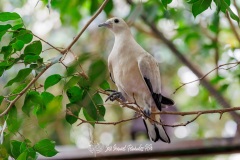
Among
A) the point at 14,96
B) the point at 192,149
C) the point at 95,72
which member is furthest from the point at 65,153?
the point at 95,72

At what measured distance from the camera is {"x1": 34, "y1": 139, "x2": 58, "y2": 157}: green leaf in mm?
772

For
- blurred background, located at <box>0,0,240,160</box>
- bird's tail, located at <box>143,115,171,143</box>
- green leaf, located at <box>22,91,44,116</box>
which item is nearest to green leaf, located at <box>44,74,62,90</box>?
green leaf, located at <box>22,91,44,116</box>

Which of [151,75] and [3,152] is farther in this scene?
[151,75]

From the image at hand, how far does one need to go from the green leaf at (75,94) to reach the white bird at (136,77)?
0.54ft

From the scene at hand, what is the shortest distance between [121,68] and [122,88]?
1.8 inches

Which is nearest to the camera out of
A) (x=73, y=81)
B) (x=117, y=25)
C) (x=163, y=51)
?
(x=73, y=81)

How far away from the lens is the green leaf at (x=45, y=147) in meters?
0.77

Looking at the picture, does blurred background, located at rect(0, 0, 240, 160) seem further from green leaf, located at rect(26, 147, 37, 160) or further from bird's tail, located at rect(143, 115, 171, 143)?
green leaf, located at rect(26, 147, 37, 160)

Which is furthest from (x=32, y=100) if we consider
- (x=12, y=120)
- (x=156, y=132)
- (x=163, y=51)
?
(x=163, y=51)

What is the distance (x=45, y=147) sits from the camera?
2.55 feet

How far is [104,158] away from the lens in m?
1.25

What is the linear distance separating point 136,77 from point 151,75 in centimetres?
3

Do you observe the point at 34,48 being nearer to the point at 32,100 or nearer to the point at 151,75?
the point at 32,100

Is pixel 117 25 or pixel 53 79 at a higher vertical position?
pixel 117 25
